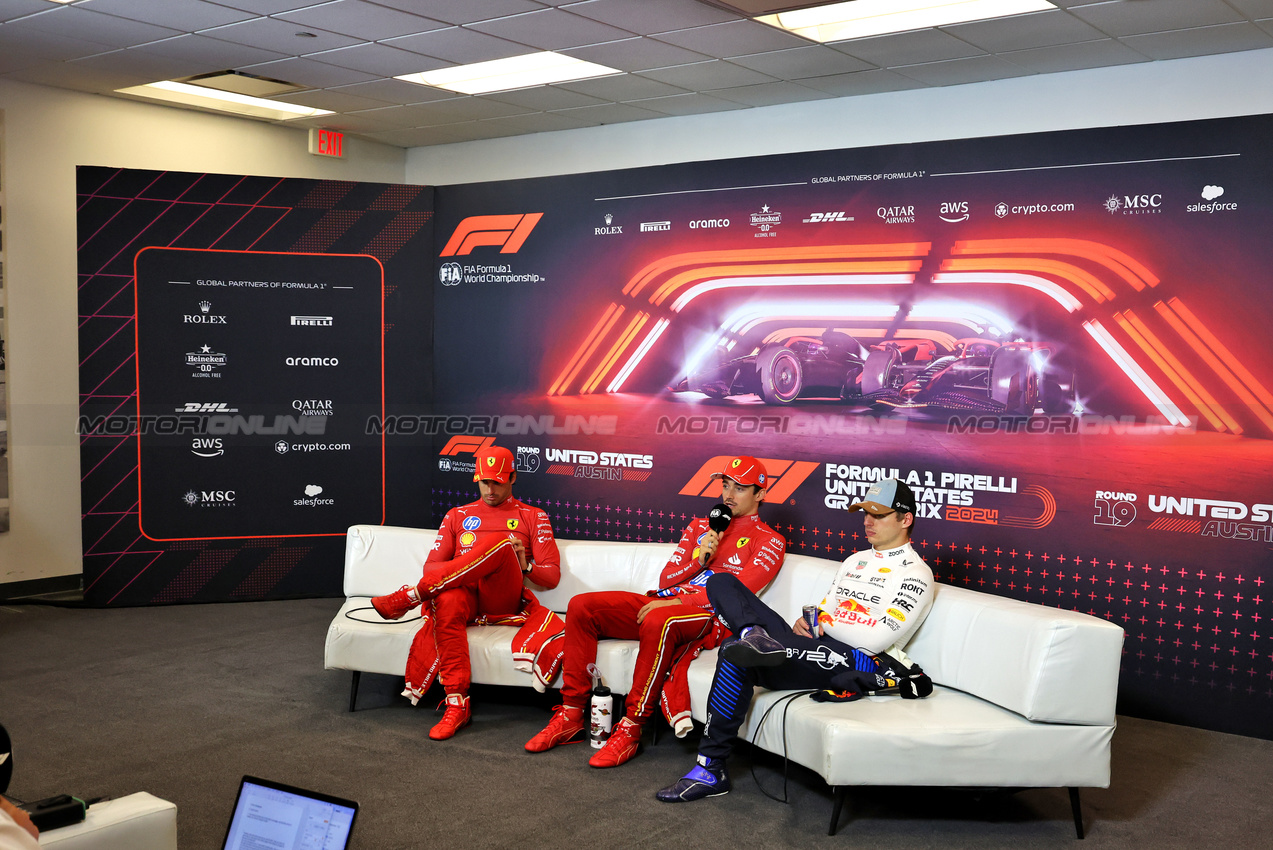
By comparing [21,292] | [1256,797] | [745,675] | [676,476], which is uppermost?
[21,292]

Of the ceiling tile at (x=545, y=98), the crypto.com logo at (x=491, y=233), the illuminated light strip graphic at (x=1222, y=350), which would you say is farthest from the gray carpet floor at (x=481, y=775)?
the ceiling tile at (x=545, y=98)

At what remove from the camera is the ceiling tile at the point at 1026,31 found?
439 cm

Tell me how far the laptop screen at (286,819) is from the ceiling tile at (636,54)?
3817mm

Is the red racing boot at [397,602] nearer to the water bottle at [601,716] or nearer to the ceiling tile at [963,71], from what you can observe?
the water bottle at [601,716]

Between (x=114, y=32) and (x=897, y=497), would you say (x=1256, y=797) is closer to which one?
(x=897, y=497)

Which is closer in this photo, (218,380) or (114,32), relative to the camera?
(114,32)

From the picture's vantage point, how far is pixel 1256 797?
386cm

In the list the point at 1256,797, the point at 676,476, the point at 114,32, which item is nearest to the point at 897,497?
the point at 1256,797

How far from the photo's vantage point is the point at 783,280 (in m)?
5.82

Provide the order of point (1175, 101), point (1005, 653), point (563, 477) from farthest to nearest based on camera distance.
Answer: point (563, 477)
point (1175, 101)
point (1005, 653)

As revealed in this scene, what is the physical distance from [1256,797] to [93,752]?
4412 mm

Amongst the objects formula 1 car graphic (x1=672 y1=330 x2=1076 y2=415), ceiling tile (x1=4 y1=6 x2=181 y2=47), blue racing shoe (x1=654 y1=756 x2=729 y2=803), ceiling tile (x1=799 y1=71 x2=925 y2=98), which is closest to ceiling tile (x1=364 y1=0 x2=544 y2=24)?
ceiling tile (x1=4 y1=6 x2=181 y2=47)

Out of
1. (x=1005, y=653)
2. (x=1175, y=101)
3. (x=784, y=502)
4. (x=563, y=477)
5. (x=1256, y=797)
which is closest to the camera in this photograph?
(x=1005, y=653)

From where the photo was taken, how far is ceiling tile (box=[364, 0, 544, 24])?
4496 mm
